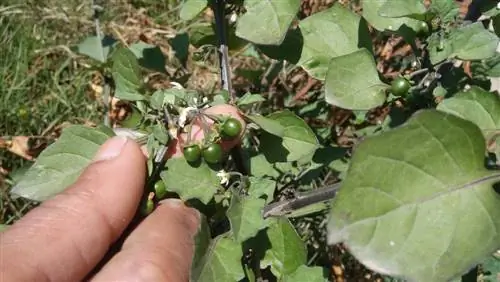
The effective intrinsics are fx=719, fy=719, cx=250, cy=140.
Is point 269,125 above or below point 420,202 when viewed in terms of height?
below

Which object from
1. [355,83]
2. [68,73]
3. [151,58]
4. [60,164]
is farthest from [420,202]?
[68,73]

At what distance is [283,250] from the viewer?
1439 millimetres

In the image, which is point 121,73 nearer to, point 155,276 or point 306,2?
point 155,276

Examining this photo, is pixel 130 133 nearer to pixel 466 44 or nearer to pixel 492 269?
pixel 466 44

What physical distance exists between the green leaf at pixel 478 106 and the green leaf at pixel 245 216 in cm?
36

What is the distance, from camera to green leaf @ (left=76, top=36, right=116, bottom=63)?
7.87ft

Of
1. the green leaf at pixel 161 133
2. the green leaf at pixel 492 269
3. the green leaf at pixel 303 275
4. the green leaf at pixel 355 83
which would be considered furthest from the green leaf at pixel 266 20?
the green leaf at pixel 492 269

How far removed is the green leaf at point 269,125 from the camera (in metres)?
1.35

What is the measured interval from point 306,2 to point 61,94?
0.99 m

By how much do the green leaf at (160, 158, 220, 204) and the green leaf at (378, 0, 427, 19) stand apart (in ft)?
1.44

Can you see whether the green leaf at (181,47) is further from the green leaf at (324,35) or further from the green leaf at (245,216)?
the green leaf at (245,216)

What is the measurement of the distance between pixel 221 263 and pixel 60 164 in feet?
1.24

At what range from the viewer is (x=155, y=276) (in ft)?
4.25

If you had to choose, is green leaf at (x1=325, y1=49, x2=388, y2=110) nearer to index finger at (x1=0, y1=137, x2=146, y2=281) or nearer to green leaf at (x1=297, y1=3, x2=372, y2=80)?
green leaf at (x1=297, y1=3, x2=372, y2=80)
